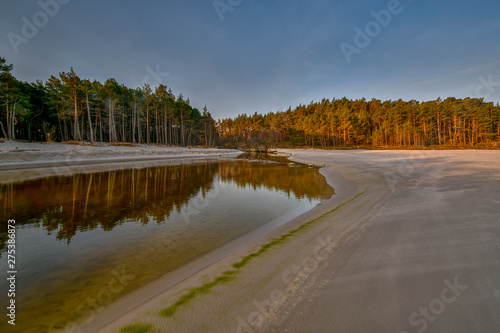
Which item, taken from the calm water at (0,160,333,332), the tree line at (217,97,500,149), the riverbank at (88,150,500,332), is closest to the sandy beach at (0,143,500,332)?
the riverbank at (88,150,500,332)

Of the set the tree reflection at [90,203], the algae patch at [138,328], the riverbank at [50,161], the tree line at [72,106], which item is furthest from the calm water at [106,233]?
the tree line at [72,106]

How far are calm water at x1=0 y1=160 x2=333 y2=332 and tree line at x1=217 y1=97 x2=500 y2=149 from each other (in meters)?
65.1

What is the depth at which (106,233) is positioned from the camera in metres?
5.72

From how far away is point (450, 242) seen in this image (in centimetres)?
350

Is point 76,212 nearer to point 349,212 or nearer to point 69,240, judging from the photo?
point 69,240

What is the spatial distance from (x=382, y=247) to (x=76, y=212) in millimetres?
10031

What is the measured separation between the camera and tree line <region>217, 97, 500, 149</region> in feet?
192

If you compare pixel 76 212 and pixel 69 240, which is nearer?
pixel 69 240

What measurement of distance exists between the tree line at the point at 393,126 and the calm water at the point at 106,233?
65056mm

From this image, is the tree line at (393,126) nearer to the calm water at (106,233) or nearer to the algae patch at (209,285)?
the calm water at (106,233)

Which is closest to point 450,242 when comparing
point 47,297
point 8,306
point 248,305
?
point 248,305

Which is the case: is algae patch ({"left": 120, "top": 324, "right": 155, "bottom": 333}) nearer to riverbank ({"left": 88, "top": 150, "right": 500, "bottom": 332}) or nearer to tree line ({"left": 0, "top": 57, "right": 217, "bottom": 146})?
riverbank ({"left": 88, "top": 150, "right": 500, "bottom": 332})

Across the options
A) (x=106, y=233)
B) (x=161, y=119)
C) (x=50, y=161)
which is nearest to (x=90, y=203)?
(x=106, y=233)

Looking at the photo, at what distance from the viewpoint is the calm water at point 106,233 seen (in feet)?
10.8
